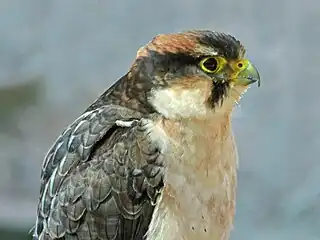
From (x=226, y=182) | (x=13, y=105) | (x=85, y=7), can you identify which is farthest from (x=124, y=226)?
(x=13, y=105)

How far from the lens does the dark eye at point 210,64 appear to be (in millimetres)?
1318

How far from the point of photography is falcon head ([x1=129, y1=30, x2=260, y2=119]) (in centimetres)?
132

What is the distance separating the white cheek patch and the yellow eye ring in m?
0.04

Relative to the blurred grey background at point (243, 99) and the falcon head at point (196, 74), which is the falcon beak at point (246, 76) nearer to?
the falcon head at point (196, 74)

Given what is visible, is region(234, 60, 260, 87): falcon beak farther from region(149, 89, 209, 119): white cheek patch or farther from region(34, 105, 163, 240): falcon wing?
region(34, 105, 163, 240): falcon wing

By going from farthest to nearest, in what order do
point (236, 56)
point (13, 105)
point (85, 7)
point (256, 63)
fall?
point (13, 105) < point (85, 7) < point (256, 63) < point (236, 56)

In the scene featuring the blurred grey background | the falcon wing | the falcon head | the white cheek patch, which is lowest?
the falcon wing

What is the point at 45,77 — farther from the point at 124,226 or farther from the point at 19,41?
the point at 124,226

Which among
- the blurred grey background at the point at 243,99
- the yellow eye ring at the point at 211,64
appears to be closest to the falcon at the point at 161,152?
the yellow eye ring at the point at 211,64

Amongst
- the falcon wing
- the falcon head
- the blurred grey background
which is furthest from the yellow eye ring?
the blurred grey background

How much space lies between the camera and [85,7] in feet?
7.72

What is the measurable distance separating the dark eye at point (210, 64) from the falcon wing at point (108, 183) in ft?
0.49

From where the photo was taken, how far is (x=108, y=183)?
1.34m

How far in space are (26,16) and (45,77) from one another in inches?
7.9
